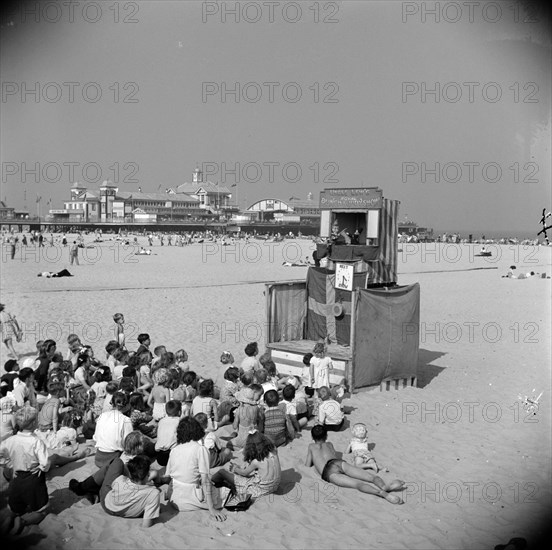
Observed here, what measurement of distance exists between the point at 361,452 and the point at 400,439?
120cm

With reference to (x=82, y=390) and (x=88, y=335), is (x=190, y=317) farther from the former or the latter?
(x=82, y=390)

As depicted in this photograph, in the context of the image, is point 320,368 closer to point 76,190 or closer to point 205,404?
point 205,404

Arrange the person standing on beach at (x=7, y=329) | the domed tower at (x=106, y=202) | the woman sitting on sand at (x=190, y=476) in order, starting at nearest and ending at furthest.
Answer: the woman sitting on sand at (x=190, y=476)
the person standing on beach at (x=7, y=329)
the domed tower at (x=106, y=202)

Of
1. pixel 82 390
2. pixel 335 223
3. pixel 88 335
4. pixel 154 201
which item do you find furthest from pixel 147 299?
pixel 154 201

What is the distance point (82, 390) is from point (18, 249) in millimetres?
36970

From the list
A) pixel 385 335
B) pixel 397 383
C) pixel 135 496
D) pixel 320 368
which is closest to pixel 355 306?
pixel 385 335

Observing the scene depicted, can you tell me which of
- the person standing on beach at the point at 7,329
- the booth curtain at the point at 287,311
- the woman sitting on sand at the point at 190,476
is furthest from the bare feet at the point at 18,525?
the person standing on beach at the point at 7,329

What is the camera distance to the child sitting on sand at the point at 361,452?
6.55 meters

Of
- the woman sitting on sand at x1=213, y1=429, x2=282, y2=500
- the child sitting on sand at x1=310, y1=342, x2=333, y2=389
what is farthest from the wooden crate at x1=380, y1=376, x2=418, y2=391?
the woman sitting on sand at x1=213, y1=429, x2=282, y2=500

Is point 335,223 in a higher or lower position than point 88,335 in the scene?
higher

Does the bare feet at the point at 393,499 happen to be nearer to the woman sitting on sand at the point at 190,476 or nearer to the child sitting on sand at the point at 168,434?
the woman sitting on sand at the point at 190,476

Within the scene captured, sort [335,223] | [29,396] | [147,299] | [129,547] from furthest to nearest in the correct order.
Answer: [147,299], [335,223], [29,396], [129,547]

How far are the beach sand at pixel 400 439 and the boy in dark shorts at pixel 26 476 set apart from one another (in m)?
0.15

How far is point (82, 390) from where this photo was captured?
781 cm
